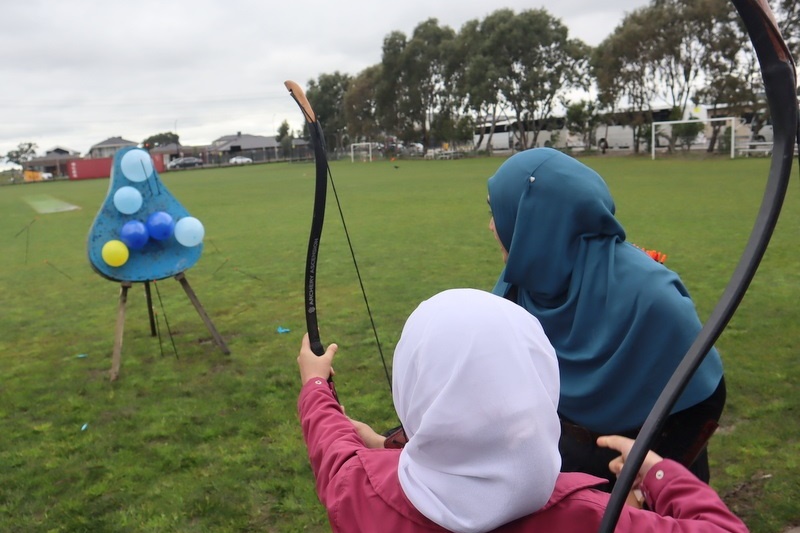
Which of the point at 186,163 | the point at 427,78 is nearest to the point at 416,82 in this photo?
the point at 427,78

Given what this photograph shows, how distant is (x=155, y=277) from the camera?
18.2 ft

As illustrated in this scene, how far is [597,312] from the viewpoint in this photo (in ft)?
6.53

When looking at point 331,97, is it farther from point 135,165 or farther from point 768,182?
point 768,182

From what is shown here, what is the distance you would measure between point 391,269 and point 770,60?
323 inches

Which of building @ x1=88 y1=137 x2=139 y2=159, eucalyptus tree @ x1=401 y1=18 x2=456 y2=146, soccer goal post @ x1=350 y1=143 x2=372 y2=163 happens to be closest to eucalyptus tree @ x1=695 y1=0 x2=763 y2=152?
eucalyptus tree @ x1=401 y1=18 x2=456 y2=146

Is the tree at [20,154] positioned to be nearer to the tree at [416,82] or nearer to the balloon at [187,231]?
the tree at [416,82]

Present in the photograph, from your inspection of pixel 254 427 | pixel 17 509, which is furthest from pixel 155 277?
pixel 17 509

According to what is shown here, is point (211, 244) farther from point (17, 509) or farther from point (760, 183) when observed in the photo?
point (760, 183)

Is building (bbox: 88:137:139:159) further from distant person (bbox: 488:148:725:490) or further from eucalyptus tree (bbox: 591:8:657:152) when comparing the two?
distant person (bbox: 488:148:725:490)

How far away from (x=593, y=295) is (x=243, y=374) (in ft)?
13.5

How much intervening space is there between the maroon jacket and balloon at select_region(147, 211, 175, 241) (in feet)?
14.3

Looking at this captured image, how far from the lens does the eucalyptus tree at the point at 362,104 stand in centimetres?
6009

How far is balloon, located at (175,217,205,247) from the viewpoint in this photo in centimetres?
555

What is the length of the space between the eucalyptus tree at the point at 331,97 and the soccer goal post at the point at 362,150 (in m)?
3.37
